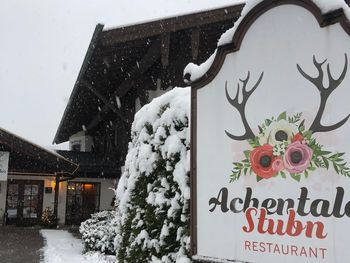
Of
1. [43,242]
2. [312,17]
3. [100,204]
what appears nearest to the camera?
[312,17]

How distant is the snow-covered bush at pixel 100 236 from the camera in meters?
11.6

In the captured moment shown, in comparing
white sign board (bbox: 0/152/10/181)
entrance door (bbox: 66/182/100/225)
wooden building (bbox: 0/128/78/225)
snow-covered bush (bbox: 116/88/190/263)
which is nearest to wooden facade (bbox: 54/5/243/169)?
white sign board (bbox: 0/152/10/181)

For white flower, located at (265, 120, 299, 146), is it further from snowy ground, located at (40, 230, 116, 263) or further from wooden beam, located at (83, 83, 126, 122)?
wooden beam, located at (83, 83, 126, 122)

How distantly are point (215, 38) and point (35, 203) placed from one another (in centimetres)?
1487

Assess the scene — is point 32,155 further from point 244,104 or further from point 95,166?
point 244,104

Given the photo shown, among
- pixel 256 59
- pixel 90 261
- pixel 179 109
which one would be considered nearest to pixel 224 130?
pixel 256 59

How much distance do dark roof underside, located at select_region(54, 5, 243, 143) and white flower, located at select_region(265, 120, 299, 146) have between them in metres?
7.53

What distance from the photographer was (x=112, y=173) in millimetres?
22016

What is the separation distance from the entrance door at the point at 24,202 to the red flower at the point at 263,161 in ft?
70.1

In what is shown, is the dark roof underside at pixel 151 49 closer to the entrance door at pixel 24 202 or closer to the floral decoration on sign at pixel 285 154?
the floral decoration on sign at pixel 285 154

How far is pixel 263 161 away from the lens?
2873 millimetres

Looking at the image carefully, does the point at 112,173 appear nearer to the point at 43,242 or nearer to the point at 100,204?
the point at 100,204

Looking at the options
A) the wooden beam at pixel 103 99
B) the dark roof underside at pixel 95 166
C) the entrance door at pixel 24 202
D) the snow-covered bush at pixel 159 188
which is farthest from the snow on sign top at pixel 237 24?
the entrance door at pixel 24 202

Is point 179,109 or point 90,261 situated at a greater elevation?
point 179,109
